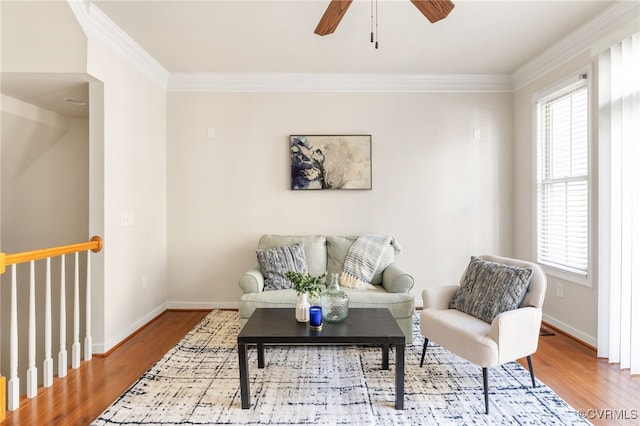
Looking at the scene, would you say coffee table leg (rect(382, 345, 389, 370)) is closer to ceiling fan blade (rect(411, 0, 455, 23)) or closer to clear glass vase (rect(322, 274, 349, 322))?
A: clear glass vase (rect(322, 274, 349, 322))

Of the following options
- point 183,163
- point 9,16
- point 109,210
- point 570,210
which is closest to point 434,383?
point 570,210

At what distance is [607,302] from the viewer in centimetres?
282

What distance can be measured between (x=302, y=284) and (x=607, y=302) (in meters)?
2.46

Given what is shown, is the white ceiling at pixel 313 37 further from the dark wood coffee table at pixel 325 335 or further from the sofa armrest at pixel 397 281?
the dark wood coffee table at pixel 325 335

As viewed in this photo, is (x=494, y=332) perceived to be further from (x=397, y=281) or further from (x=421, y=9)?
A: (x=421, y=9)

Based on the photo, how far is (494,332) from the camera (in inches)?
85.3

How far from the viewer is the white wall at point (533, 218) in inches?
119

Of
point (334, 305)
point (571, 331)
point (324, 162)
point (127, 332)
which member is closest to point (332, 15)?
point (334, 305)

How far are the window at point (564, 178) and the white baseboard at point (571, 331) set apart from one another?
530 millimetres

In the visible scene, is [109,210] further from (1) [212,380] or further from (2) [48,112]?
(1) [212,380]

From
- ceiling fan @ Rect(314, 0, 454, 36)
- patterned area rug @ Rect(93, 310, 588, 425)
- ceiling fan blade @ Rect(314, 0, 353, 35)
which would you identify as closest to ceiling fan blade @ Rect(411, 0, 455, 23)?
ceiling fan @ Rect(314, 0, 454, 36)

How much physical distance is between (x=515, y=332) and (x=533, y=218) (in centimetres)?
208

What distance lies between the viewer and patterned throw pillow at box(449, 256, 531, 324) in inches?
92.8

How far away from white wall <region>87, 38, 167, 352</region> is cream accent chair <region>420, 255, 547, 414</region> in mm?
2688
